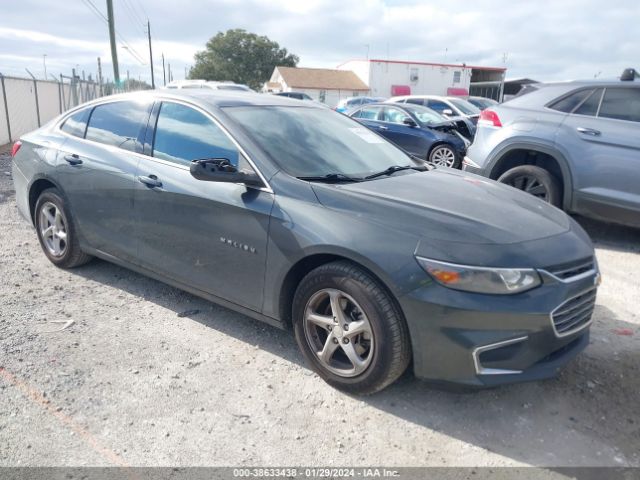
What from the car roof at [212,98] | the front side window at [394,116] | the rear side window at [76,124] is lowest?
the front side window at [394,116]

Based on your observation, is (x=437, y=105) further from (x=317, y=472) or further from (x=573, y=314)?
(x=317, y=472)

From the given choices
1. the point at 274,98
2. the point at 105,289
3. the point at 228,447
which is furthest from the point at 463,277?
the point at 105,289

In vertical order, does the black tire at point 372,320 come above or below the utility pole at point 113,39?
below

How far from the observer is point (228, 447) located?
2.55 meters

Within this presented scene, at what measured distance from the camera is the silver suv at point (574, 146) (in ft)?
17.8

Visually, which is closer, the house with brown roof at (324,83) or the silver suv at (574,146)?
the silver suv at (574,146)

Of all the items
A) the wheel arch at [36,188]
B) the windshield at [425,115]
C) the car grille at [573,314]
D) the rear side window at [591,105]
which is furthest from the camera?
the windshield at [425,115]

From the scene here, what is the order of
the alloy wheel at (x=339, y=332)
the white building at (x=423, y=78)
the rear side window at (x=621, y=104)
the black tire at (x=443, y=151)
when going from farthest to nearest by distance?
the white building at (x=423, y=78) → the black tire at (x=443, y=151) → the rear side window at (x=621, y=104) → the alloy wheel at (x=339, y=332)

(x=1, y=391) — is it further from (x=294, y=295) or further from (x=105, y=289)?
(x=294, y=295)

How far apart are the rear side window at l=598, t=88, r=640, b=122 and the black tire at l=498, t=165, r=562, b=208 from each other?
0.85 m

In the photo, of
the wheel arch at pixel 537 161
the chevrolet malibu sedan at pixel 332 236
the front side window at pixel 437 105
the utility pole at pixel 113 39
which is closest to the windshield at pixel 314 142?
the chevrolet malibu sedan at pixel 332 236

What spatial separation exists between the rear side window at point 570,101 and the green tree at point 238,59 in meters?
69.0

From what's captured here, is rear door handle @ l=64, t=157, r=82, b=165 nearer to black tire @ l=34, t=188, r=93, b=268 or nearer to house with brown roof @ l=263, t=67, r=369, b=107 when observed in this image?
black tire @ l=34, t=188, r=93, b=268

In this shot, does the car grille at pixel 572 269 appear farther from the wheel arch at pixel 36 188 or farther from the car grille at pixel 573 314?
the wheel arch at pixel 36 188
